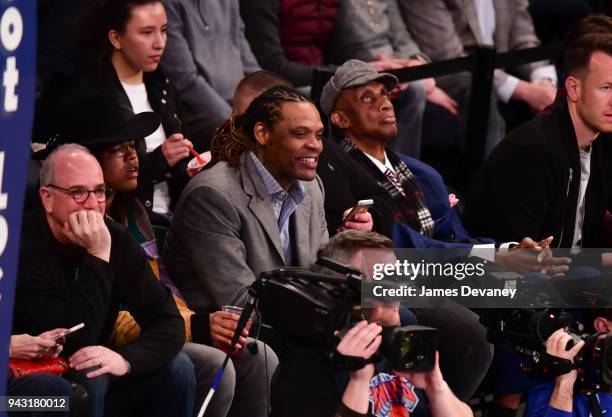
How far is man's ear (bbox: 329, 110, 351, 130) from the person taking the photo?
5828 millimetres

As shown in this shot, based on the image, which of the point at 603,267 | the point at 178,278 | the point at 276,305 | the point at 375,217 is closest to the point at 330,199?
the point at 375,217

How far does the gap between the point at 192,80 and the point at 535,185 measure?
1652 millimetres

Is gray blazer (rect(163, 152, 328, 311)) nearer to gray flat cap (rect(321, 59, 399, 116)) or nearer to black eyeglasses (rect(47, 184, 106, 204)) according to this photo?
black eyeglasses (rect(47, 184, 106, 204))

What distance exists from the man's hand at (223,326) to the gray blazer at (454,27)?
326 centimetres

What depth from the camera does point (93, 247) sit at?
13.9ft

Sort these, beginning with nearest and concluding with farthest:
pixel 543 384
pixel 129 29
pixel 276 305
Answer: pixel 276 305 → pixel 543 384 → pixel 129 29

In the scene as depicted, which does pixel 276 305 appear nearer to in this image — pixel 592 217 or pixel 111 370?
pixel 111 370

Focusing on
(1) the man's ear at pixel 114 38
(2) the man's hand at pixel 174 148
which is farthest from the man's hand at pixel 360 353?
(1) the man's ear at pixel 114 38

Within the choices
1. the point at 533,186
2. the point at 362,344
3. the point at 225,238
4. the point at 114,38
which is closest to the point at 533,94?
the point at 533,186

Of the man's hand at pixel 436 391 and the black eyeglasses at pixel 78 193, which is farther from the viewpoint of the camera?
the black eyeglasses at pixel 78 193

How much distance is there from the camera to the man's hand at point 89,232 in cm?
421

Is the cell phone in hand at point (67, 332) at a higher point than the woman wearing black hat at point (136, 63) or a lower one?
lower

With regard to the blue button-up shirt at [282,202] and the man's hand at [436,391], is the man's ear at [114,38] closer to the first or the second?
the blue button-up shirt at [282,202]

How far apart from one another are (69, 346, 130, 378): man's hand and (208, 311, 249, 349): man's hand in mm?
429
